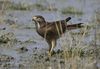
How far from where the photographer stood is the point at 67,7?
13.9 meters

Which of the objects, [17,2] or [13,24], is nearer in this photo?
[13,24]

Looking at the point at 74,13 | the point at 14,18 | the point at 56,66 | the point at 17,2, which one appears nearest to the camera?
the point at 56,66

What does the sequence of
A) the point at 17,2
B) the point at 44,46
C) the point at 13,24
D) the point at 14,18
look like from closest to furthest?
the point at 44,46
the point at 13,24
the point at 14,18
the point at 17,2

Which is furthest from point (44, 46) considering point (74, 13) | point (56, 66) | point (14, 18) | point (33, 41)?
point (74, 13)

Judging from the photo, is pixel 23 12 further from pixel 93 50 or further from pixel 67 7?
pixel 93 50

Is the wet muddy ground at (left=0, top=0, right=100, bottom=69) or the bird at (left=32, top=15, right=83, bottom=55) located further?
the bird at (left=32, top=15, right=83, bottom=55)

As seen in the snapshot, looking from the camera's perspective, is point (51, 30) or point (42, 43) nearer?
point (51, 30)

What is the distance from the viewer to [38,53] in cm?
881

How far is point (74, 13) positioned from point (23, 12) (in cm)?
133

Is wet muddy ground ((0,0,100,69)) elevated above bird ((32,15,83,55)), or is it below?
below

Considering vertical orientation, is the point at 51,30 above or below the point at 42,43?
above

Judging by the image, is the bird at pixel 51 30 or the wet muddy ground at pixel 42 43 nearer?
the wet muddy ground at pixel 42 43

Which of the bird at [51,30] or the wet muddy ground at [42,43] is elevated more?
the bird at [51,30]

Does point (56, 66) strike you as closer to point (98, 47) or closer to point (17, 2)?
point (98, 47)
